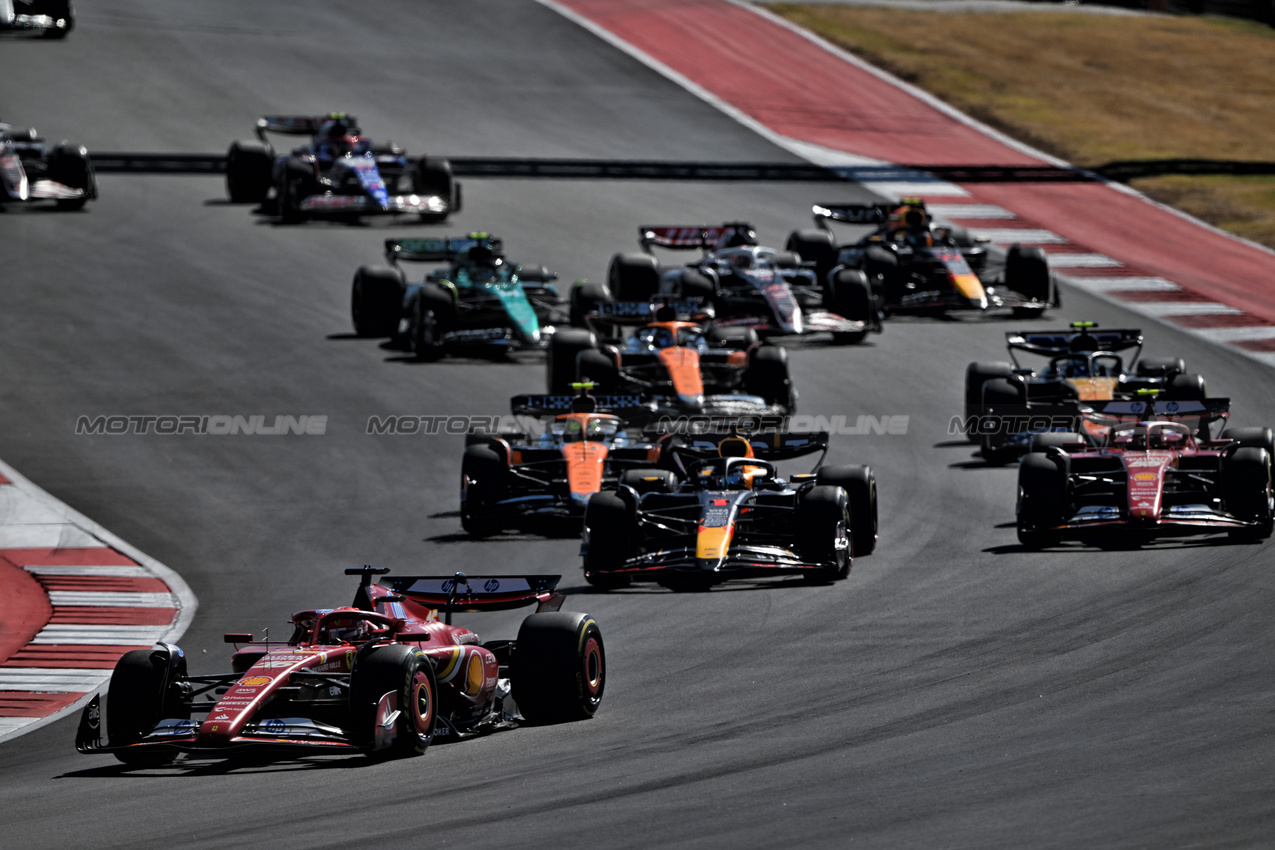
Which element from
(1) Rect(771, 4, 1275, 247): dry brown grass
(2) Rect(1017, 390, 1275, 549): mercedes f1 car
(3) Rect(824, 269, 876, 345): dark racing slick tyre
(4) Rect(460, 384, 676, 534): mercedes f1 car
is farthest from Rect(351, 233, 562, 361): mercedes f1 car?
(1) Rect(771, 4, 1275, 247): dry brown grass

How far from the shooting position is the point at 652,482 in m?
20.5

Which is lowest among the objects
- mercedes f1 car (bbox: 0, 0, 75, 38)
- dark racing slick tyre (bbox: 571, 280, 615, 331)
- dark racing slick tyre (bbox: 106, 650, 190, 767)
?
dark racing slick tyre (bbox: 106, 650, 190, 767)

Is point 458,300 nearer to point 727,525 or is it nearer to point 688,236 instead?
point 688,236

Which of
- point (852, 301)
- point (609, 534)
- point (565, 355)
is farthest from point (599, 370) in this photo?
point (609, 534)

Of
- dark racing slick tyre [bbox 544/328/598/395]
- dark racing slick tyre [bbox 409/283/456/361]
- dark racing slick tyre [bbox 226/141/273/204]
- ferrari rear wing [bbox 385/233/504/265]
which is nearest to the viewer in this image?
dark racing slick tyre [bbox 544/328/598/395]

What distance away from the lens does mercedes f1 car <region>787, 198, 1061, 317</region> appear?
34.0 m

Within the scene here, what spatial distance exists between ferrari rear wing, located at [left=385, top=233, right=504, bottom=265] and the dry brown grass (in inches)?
694

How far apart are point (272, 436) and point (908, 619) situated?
39.7 ft

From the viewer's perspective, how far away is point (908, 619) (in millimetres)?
17641

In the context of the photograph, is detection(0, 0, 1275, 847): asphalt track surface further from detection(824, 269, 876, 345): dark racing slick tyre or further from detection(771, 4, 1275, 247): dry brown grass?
detection(771, 4, 1275, 247): dry brown grass

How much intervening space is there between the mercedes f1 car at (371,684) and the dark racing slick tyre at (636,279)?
17801mm

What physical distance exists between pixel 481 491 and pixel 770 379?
607 cm

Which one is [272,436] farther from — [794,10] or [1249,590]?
[794,10]

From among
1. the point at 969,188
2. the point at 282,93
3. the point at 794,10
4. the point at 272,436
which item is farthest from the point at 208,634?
the point at 794,10
